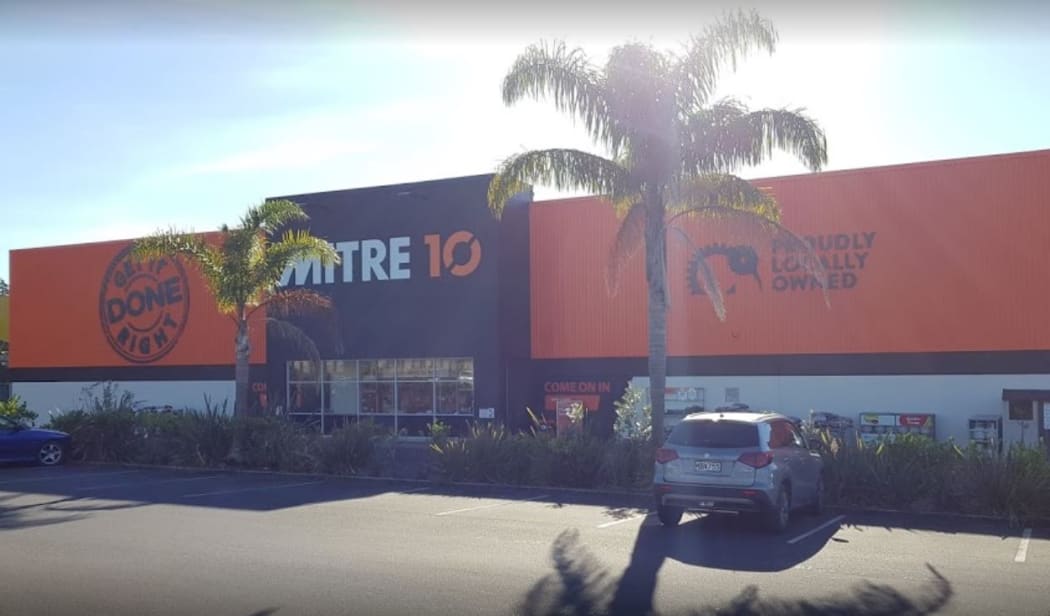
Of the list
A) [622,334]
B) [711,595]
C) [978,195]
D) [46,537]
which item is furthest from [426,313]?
[711,595]

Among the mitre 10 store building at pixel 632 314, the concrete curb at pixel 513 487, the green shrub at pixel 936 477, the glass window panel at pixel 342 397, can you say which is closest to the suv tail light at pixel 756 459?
the green shrub at pixel 936 477

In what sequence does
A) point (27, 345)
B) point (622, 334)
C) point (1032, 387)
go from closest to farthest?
point (1032, 387) → point (622, 334) → point (27, 345)

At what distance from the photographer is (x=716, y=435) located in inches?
543

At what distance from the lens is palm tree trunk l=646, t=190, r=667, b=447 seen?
19.1m

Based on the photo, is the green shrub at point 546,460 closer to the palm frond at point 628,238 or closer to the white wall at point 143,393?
the palm frond at point 628,238

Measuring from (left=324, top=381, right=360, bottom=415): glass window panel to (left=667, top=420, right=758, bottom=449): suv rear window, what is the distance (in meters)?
20.9

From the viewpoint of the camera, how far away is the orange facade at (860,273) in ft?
84.1

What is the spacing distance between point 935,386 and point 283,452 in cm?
1589

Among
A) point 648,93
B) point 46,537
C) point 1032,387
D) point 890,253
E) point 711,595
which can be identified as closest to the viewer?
point 711,595

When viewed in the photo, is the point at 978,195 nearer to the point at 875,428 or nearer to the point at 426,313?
the point at 875,428

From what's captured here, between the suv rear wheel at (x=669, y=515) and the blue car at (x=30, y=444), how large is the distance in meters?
16.5

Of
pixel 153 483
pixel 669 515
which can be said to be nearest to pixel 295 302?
pixel 153 483

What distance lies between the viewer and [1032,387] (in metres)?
25.1

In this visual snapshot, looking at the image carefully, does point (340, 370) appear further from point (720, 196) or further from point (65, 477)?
point (720, 196)
